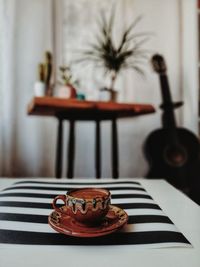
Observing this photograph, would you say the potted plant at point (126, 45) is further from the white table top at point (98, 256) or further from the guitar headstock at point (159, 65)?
the white table top at point (98, 256)

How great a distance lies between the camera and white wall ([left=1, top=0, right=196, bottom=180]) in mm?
2096

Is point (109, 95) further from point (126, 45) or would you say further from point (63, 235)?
point (63, 235)

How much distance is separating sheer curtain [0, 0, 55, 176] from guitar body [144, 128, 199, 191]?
0.79m

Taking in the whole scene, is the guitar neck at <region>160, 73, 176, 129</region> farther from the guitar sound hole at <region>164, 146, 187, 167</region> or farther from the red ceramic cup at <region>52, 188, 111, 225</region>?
the red ceramic cup at <region>52, 188, 111, 225</region>

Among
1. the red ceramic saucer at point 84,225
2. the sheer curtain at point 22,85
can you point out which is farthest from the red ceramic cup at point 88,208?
the sheer curtain at point 22,85

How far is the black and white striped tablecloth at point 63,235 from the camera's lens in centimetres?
48

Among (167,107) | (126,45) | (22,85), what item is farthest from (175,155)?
(22,85)

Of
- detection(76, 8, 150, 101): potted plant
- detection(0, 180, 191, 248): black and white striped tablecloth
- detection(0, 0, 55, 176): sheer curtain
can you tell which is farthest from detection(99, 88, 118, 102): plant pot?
detection(0, 180, 191, 248): black and white striped tablecloth

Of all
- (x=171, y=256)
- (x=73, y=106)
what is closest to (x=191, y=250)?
(x=171, y=256)

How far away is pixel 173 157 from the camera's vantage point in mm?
1900

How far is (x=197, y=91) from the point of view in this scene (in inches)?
84.1

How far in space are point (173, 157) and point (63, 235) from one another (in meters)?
1.51

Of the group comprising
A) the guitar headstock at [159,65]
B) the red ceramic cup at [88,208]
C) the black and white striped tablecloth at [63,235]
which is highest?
the guitar headstock at [159,65]

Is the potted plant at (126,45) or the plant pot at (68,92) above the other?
the potted plant at (126,45)
